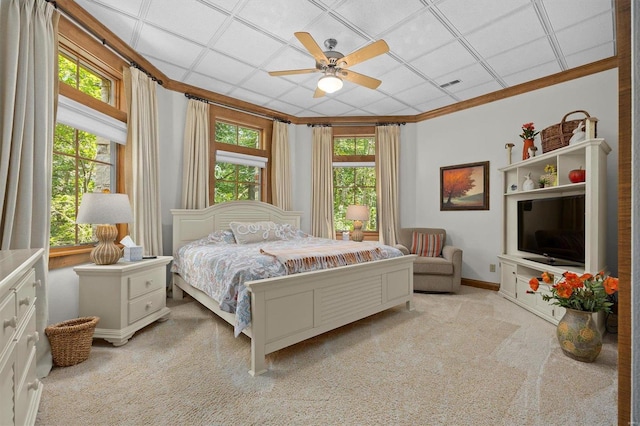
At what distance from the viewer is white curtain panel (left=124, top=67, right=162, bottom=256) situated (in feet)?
10.9

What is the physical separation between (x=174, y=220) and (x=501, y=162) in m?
4.72

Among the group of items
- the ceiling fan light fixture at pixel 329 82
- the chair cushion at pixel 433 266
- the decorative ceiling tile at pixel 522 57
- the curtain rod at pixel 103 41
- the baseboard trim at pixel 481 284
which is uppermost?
the decorative ceiling tile at pixel 522 57

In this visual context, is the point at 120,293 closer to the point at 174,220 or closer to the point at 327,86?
the point at 174,220

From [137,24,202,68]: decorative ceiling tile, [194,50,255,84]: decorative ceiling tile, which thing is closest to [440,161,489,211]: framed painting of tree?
[194,50,255,84]: decorative ceiling tile

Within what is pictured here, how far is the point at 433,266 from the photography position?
4070mm

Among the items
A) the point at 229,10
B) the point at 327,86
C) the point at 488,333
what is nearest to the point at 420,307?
the point at 488,333

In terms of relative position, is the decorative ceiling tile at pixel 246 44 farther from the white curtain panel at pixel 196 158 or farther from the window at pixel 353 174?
the window at pixel 353 174

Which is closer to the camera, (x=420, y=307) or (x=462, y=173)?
(x=420, y=307)

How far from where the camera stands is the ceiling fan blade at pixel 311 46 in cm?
229

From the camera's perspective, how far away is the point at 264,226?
4.18 metres

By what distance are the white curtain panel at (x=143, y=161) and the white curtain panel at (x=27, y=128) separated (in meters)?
0.99

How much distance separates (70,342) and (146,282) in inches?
27.8

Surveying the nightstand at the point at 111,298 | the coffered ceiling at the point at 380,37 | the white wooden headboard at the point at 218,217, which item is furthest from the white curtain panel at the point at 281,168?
the nightstand at the point at 111,298

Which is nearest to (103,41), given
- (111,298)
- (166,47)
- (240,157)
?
(166,47)
